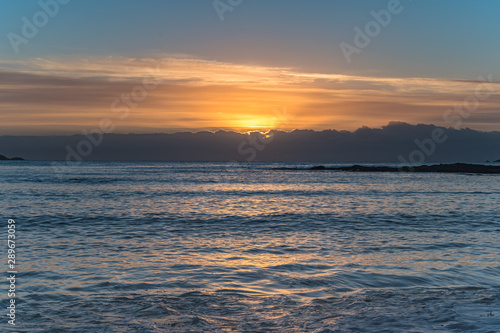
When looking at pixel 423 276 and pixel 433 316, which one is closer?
pixel 433 316

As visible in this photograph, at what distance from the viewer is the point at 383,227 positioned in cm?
2406

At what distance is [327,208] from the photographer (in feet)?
113

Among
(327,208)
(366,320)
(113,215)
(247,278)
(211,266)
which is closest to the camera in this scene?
(366,320)

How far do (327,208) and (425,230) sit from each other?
1185 centimetres

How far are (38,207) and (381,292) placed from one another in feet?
94.2

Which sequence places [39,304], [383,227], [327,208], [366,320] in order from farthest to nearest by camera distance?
[327,208] → [383,227] → [39,304] → [366,320]

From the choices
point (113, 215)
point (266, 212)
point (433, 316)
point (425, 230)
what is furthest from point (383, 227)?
point (113, 215)

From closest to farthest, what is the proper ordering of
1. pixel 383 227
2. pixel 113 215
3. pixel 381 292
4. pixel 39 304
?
pixel 39 304 → pixel 381 292 → pixel 383 227 → pixel 113 215

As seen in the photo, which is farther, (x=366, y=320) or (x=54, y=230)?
(x=54, y=230)

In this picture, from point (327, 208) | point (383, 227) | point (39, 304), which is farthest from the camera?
point (327, 208)

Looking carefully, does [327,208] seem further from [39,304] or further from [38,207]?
[39,304]

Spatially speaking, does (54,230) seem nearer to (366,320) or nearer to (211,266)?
(211,266)

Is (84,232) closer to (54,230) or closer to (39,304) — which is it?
(54,230)

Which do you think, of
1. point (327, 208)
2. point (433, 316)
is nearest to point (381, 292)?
point (433, 316)
